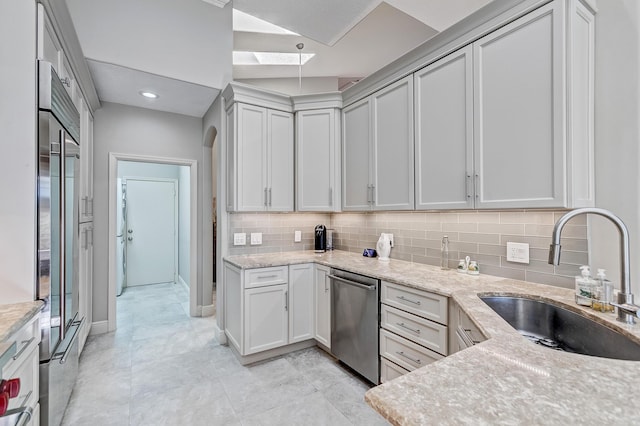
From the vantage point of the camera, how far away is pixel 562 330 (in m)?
1.37

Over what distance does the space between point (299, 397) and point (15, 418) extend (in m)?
1.58

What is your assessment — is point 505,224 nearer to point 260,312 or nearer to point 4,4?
point 260,312

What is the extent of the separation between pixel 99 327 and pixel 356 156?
3.32 metres

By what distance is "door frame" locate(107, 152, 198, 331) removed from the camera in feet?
10.8

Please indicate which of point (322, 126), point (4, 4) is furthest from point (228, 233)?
point (4, 4)

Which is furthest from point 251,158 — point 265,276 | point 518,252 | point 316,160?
point 518,252

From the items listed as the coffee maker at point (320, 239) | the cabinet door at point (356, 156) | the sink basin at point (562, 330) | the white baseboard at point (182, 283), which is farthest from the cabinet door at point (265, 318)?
the white baseboard at point (182, 283)

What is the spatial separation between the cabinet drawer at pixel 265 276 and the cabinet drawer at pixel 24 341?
1.33 m

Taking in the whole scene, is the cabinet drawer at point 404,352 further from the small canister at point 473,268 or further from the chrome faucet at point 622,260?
the chrome faucet at point 622,260

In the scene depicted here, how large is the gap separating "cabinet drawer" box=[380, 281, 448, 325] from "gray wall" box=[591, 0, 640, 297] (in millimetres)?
821

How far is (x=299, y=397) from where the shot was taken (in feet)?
6.98

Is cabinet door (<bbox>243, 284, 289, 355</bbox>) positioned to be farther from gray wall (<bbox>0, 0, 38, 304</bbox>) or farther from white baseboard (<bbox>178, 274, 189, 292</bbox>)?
white baseboard (<bbox>178, 274, 189, 292</bbox>)

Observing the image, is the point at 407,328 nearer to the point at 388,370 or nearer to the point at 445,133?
the point at 388,370

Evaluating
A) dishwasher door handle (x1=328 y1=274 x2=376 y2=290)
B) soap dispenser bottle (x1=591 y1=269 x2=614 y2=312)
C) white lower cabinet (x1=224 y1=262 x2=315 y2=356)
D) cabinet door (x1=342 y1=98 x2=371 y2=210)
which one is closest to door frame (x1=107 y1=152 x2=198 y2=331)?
white lower cabinet (x1=224 y1=262 x2=315 y2=356)
